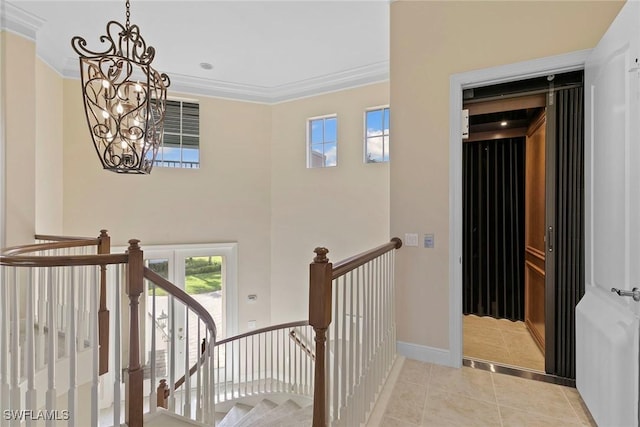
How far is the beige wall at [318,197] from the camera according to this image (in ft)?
15.4

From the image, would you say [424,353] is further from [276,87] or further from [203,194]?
[276,87]

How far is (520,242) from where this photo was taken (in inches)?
142

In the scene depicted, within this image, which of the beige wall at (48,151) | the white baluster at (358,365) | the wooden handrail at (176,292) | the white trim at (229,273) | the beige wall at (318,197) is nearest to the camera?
the white baluster at (358,365)

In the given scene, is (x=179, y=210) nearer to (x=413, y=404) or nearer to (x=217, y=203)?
(x=217, y=203)

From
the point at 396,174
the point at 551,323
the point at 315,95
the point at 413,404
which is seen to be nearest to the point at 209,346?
the point at 413,404

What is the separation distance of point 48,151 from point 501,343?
233 inches

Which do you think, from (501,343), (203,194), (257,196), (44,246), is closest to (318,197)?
(257,196)

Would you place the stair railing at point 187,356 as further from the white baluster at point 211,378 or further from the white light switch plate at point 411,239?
the white light switch plate at point 411,239


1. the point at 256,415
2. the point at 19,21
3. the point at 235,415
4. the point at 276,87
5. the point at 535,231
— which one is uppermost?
the point at 276,87

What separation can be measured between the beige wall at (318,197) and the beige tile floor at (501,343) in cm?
171

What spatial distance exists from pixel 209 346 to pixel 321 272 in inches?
57.6

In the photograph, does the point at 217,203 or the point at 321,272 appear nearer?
the point at 321,272

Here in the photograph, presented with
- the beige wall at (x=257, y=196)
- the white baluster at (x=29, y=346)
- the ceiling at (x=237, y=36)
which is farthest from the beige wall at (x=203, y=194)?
the white baluster at (x=29, y=346)

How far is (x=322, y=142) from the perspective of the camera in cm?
522
